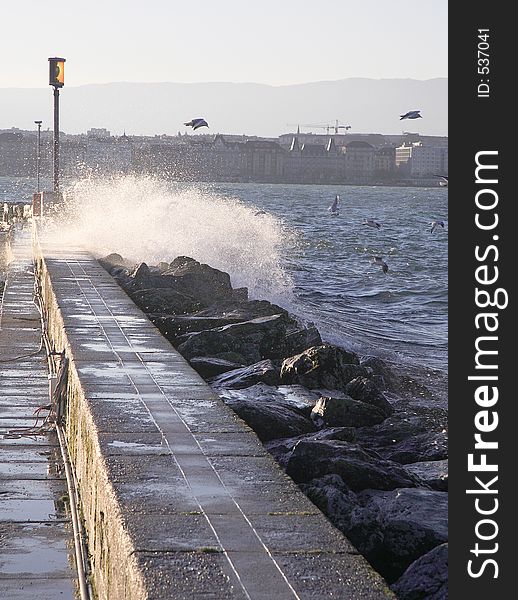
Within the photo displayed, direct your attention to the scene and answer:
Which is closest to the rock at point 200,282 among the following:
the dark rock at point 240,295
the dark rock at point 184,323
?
the dark rock at point 240,295

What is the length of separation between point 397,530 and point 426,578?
0.50 meters

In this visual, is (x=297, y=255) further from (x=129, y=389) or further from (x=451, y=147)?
(x=451, y=147)

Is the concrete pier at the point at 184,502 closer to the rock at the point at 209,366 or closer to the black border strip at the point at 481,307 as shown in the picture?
the black border strip at the point at 481,307

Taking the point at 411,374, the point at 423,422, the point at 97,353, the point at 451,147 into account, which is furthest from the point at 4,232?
the point at 451,147

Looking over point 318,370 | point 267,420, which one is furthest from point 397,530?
point 318,370

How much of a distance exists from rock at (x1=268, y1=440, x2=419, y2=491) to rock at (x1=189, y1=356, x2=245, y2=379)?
2982 millimetres

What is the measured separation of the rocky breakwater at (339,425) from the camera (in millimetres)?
5031

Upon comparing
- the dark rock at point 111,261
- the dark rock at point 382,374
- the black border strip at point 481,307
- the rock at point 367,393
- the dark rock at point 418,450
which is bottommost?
the dark rock at point 382,374

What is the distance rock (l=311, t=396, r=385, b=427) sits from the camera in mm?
7797

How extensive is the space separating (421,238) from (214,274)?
37789 millimetres

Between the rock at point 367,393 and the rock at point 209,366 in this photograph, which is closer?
the rock at point 367,393

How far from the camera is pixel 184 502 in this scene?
4418mm

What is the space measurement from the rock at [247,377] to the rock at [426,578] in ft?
12.8

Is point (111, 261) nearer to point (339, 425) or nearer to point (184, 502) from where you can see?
point (339, 425)
